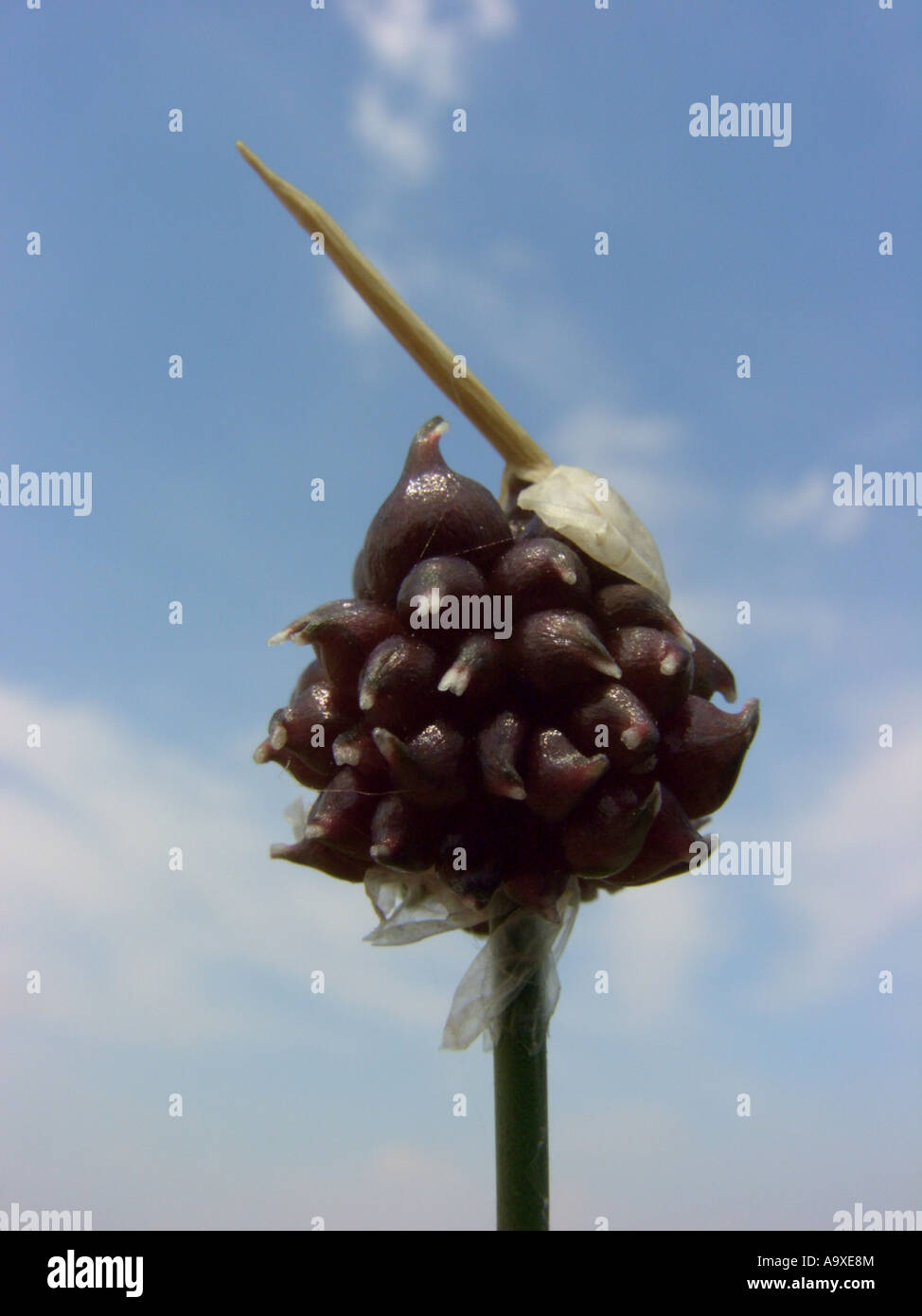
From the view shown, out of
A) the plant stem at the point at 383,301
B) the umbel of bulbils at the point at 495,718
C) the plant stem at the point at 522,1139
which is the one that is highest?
the plant stem at the point at 383,301

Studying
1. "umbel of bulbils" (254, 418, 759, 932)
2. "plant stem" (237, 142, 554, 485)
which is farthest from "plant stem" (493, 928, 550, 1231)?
"plant stem" (237, 142, 554, 485)

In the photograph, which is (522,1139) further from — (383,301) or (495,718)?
(383,301)

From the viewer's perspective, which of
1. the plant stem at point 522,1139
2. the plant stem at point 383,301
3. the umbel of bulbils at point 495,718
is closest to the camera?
the umbel of bulbils at point 495,718

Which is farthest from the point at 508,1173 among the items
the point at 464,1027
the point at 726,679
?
the point at 726,679

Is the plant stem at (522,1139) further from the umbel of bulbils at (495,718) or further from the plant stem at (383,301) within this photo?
the plant stem at (383,301)

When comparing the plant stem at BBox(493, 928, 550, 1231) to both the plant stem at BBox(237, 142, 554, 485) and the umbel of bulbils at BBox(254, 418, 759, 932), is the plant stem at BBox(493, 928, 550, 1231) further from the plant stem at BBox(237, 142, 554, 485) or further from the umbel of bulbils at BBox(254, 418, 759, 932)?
the plant stem at BBox(237, 142, 554, 485)

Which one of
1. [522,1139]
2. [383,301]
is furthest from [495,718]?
[383,301]

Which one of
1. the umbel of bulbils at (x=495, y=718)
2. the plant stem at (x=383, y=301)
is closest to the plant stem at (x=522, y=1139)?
the umbel of bulbils at (x=495, y=718)

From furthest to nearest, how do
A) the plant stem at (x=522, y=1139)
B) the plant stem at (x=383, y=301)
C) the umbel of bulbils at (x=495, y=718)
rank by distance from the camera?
the plant stem at (x=383, y=301)
the plant stem at (x=522, y=1139)
the umbel of bulbils at (x=495, y=718)
